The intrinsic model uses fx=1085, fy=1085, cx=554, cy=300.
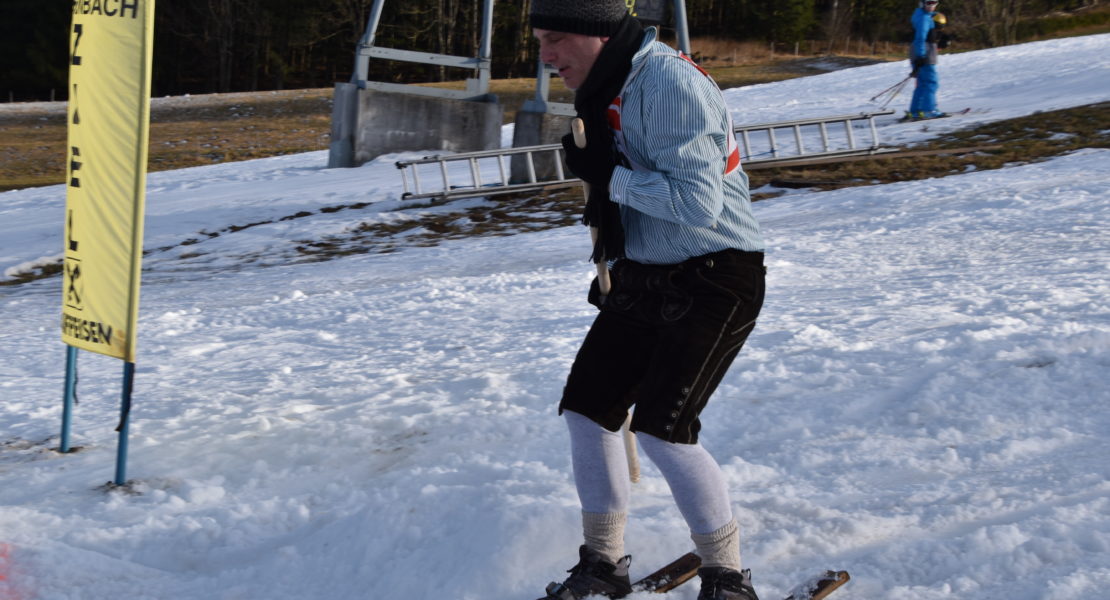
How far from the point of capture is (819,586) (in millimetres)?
3096

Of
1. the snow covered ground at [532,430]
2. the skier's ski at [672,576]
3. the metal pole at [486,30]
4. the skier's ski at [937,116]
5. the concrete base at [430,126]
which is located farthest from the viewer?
the concrete base at [430,126]

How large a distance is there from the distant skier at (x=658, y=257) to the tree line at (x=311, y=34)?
4336 cm

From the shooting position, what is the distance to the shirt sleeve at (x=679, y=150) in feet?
8.80

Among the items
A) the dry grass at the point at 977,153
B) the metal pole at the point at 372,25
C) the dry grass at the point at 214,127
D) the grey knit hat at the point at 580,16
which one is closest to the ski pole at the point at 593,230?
the grey knit hat at the point at 580,16

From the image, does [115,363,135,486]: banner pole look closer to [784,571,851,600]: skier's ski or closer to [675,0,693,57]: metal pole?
[784,571,851,600]: skier's ski

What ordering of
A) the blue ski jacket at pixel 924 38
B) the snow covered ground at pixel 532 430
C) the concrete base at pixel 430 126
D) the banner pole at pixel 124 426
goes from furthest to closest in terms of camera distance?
the concrete base at pixel 430 126 < the blue ski jacket at pixel 924 38 < the banner pole at pixel 124 426 < the snow covered ground at pixel 532 430

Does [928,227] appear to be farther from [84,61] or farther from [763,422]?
[84,61]

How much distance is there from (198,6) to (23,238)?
4364 centimetres

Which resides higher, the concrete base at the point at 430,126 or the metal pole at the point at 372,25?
the metal pole at the point at 372,25

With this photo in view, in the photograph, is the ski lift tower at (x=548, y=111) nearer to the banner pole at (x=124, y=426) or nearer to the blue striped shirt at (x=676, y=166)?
the banner pole at (x=124, y=426)

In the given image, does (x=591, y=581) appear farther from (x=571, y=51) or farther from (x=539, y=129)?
(x=539, y=129)

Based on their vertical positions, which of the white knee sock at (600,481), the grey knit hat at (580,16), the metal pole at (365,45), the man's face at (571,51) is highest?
the metal pole at (365,45)

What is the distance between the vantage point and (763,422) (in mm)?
4691

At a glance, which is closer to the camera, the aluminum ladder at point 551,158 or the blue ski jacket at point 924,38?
the aluminum ladder at point 551,158
